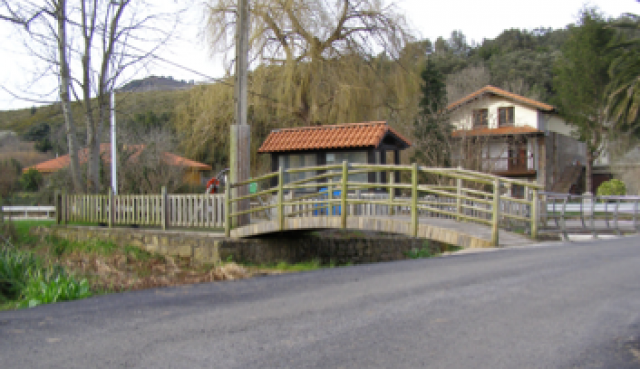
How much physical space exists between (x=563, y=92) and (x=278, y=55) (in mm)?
25518

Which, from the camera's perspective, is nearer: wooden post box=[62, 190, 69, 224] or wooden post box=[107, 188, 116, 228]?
wooden post box=[107, 188, 116, 228]

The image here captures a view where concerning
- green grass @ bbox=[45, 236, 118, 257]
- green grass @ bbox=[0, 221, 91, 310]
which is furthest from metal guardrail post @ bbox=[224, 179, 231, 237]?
green grass @ bbox=[0, 221, 91, 310]

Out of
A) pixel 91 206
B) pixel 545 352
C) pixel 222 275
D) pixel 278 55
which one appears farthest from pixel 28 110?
pixel 545 352

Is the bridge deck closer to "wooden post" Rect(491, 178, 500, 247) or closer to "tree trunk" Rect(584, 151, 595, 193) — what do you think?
"wooden post" Rect(491, 178, 500, 247)

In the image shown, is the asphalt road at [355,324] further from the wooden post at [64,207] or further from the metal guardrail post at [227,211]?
the wooden post at [64,207]

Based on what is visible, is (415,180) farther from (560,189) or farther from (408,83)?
(560,189)

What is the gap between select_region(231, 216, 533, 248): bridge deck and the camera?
10617mm

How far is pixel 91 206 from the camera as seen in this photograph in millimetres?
18406

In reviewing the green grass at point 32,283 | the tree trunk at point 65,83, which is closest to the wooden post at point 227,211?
the green grass at point 32,283

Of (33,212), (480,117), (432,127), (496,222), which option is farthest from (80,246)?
(480,117)

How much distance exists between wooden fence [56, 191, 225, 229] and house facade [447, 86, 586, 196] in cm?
2285

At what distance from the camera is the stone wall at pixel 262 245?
13.8m

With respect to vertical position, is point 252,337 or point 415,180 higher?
point 415,180

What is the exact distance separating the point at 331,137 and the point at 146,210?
6.18 meters
